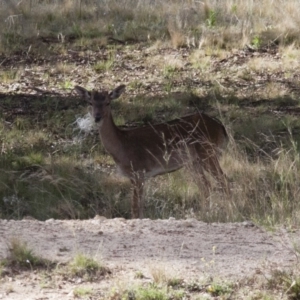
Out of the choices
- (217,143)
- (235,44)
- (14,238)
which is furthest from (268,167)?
(235,44)

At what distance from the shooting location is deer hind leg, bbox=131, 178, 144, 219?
1052cm

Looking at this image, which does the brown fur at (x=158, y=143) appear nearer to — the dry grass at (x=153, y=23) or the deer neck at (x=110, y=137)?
the deer neck at (x=110, y=137)

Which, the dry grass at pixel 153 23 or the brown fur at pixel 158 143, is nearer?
the brown fur at pixel 158 143

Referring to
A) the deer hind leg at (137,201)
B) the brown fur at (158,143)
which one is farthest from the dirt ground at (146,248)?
the brown fur at (158,143)

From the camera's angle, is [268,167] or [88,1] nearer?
[268,167]

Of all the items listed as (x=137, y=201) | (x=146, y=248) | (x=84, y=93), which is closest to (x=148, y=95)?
(x=84, y=93)

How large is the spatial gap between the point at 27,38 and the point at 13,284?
45.5 ft

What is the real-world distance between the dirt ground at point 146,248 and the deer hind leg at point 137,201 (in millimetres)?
2518

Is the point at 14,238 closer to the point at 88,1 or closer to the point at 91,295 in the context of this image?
the point at 91,295

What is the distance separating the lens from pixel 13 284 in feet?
20.1

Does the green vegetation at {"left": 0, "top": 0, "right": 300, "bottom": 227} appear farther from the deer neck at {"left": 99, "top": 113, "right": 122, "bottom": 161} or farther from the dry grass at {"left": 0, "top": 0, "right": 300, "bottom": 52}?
the deer neck at {"left": 99, "top": 113, "right": 122, "bottom": 161}

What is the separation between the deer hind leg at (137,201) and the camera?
10.5m

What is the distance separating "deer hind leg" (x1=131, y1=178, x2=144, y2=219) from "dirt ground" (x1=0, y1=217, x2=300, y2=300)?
252cm

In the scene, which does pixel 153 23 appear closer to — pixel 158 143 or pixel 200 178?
pixel 158 143
